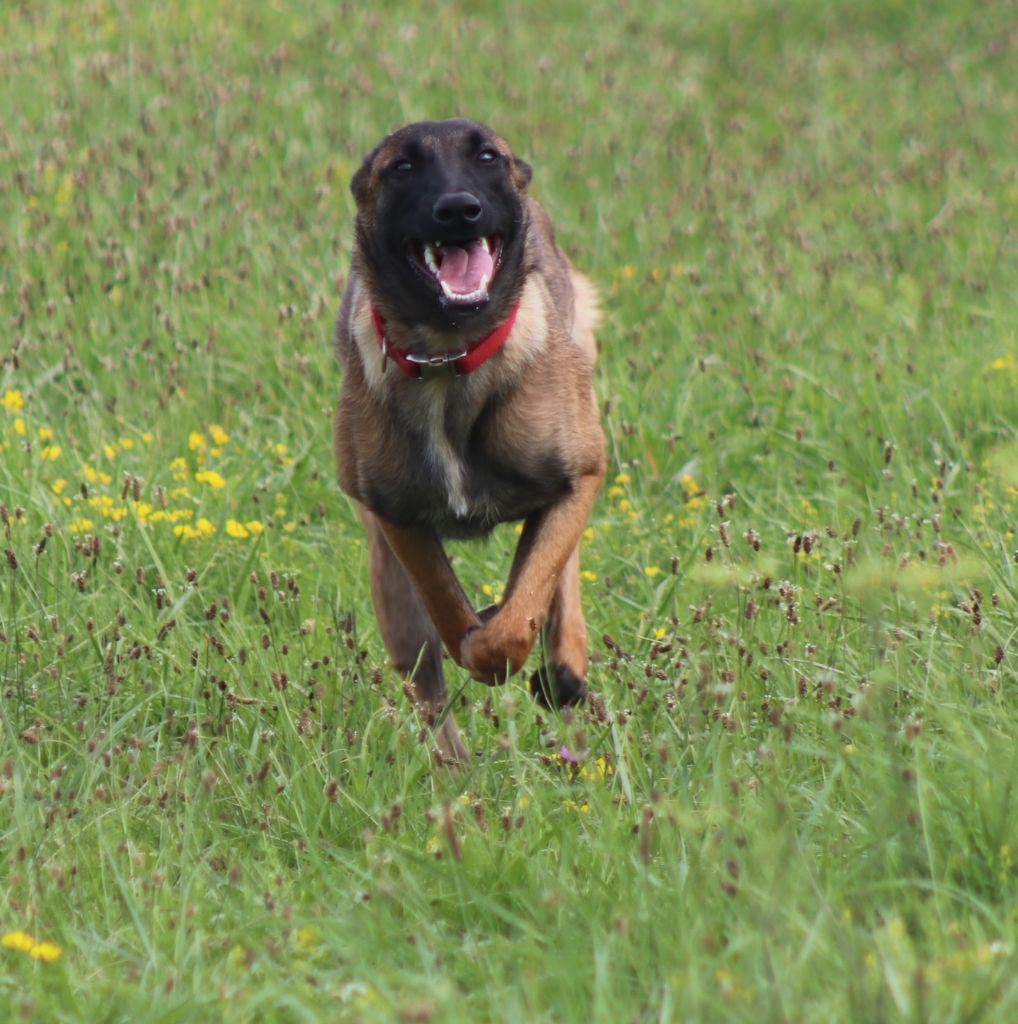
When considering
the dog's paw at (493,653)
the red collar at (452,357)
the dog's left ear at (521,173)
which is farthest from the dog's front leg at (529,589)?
the dog's left ear at (521,173)

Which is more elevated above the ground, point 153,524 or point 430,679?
point 153,524

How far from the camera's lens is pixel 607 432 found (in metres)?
5.97

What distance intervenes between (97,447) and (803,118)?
673 cm

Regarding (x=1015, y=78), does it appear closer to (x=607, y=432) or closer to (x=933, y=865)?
(x=607, y=432)

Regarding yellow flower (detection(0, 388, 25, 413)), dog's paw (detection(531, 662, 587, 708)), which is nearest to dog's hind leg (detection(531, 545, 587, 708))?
dog's paw (detection(531, 662, 587, 708))

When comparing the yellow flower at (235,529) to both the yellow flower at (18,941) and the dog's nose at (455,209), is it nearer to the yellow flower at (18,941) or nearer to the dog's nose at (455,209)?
the dog's nose at (455,209)

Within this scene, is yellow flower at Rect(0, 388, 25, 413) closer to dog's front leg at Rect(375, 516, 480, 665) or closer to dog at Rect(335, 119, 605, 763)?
dog at Rect(335, 119, 605, 763)

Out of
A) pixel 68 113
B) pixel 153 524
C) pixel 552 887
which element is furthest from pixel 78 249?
pixel 552 887

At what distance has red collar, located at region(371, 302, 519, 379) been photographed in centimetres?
420

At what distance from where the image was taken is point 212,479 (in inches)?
209

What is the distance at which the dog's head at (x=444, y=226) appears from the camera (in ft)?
13.4

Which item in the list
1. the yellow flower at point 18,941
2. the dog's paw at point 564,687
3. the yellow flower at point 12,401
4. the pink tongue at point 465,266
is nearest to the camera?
the yellow flower at point 18,941

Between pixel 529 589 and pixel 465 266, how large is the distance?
2.89ft

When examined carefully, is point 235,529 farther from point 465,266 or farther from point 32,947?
point 32,947
